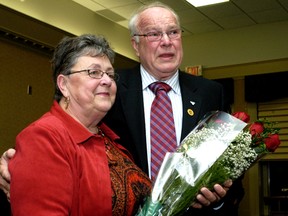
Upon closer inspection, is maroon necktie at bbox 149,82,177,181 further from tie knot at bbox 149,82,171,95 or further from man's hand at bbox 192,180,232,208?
man's hand at bbox 192,180,232,208

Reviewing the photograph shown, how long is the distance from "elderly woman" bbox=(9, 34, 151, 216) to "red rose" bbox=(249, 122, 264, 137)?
0.46 metres

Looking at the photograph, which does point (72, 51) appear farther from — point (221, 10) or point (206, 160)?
point (221, 10)

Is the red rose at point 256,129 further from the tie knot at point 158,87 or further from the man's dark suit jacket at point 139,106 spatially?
the tie knot at point 158,87

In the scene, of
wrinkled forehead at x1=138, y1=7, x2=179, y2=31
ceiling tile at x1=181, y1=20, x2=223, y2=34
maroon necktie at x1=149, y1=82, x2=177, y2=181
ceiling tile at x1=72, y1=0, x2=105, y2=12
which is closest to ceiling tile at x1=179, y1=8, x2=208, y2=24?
ceiling tile at x1=181, y1=20, x2=223, y2=34

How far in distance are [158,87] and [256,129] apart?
701mm

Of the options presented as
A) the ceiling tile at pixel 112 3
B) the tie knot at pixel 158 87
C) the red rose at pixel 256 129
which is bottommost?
the red rose at pixel 256 129

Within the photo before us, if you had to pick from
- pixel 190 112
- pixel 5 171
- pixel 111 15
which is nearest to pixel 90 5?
pixel 111 15

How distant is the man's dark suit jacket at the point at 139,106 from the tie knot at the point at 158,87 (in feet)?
0.20

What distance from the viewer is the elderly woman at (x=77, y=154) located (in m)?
1.49

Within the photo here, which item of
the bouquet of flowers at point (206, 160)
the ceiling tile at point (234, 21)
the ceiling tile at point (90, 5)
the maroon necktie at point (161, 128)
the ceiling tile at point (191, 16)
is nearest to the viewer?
the bouquet of flowers at point (206, 160)

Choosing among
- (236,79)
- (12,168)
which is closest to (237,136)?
(12,168)

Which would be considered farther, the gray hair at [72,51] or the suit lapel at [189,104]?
the suit lapel at [189,104]

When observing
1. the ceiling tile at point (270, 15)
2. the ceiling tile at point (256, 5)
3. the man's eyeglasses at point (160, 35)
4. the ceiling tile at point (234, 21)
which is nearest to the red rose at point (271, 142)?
the man's eyeglasses at point (160, 35)

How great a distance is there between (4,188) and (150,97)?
0.89 metres
